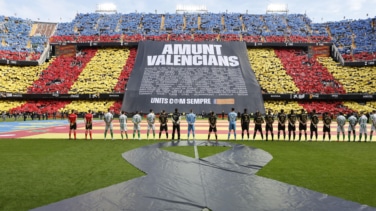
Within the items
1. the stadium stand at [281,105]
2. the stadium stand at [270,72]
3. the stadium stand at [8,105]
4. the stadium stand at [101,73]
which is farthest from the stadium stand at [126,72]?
the stadium stand at [281,105]

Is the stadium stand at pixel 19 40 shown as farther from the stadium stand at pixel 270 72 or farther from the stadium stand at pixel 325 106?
the stadium stand at pixel 325 106

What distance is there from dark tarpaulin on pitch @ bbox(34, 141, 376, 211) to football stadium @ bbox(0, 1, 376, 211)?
0.05 metres

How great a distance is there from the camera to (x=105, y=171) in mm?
9836

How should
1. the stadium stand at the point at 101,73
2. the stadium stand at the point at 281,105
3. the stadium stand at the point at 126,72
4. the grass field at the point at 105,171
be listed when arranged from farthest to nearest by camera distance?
1. the stadium stand at the point at 101,73
2. the stadium stand at the point at 126,72
3. the stadium stand at the point at 281,105
4. the grass field at the point at 105,171

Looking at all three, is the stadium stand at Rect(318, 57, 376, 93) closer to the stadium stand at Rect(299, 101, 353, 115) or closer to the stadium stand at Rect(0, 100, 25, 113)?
the stadium stand at Rect(299, 101, 353, 115)

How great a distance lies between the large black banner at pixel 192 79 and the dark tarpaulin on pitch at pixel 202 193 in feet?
119

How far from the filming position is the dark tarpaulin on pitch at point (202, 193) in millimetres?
6488

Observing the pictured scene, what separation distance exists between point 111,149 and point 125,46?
167ft

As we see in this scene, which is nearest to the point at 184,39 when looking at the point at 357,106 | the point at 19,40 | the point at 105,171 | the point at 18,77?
A: the point at 18,77

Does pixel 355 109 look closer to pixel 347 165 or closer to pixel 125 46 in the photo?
pixel 347 165

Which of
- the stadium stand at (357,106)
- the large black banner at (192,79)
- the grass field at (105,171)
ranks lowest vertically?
the grass field at (105,171)

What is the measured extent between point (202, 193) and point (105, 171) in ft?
13.2

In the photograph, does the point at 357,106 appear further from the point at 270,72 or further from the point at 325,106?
the point at 270,72

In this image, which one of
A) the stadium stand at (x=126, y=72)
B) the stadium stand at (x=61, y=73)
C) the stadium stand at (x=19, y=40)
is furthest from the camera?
the stadium stand at (x=19, y=40)
